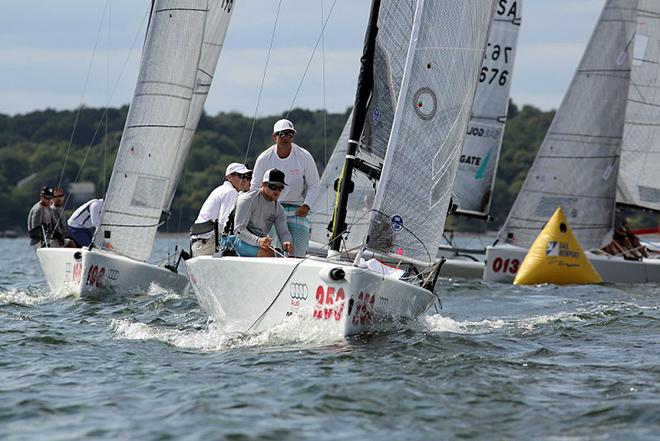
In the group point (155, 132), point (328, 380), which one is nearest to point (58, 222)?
point (155, 132)

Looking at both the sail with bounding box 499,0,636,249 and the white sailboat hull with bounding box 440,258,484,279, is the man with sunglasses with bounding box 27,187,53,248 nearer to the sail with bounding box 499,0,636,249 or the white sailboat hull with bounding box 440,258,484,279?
the white sailboat hull with bounding box 440,258,484,279

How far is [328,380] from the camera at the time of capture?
790 cm

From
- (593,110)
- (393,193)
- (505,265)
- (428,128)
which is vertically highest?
(593,110)

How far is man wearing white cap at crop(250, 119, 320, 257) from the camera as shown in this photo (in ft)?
35.8

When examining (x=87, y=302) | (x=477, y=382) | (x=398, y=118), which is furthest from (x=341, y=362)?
(x=87, y=302)

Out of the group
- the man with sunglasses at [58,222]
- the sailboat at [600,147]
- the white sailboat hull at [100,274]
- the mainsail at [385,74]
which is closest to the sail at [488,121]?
the sailboat at [600,147]

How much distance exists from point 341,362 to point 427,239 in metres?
2.20

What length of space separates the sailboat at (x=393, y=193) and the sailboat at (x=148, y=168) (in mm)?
3833

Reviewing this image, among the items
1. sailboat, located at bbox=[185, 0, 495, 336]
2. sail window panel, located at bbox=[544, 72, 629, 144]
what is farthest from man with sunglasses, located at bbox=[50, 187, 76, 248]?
sail window panel, located at bbox=[544, 72, 629, 144]

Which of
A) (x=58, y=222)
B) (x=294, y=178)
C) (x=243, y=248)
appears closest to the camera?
A: (x=243, y=248)

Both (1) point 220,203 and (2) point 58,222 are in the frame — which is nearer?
(1) point 220,203

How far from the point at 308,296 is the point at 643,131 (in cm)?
1433

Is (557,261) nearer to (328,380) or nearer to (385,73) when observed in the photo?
(385,73)

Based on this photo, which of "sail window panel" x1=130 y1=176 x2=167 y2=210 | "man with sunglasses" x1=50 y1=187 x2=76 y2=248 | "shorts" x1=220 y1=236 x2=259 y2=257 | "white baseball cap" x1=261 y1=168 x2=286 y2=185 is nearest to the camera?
"white baseball cap" x1=261 y1=168 x2=286 y2=185
